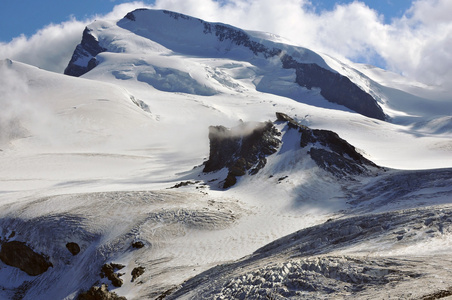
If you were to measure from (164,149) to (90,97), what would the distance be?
92.9 feet

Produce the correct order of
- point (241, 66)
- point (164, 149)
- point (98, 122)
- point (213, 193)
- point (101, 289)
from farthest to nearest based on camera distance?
point (241, 66) → point (98, 122) → point (164, 149) → point (213, 193) → point (101, 289)

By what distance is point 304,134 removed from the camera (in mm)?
44406

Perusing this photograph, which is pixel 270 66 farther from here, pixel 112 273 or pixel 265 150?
pixel 112 273

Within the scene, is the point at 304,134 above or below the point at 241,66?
below

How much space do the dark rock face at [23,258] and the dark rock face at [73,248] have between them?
1658 millimetres

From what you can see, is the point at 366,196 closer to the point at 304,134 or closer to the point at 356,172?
the point at 356,172

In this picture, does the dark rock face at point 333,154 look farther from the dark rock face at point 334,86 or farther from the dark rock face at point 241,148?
the dark rock face at point 334,86

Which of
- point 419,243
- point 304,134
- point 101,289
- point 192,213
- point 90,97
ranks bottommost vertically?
point 101,289

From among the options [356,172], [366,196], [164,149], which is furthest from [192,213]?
[164,149]

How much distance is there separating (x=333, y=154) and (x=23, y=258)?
29.2 m

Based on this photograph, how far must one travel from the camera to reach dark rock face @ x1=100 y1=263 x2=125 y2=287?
23391mm

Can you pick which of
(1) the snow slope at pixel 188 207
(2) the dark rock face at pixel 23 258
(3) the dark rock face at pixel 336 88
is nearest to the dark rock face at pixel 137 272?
(1) the snow slope at pixel 188 207

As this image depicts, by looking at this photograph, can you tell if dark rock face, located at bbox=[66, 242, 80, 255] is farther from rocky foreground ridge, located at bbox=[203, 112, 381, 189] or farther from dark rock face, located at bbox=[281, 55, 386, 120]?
dark rock face, located at bbox=[281, 55, 386, 120]

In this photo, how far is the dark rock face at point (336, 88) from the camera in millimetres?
160375
